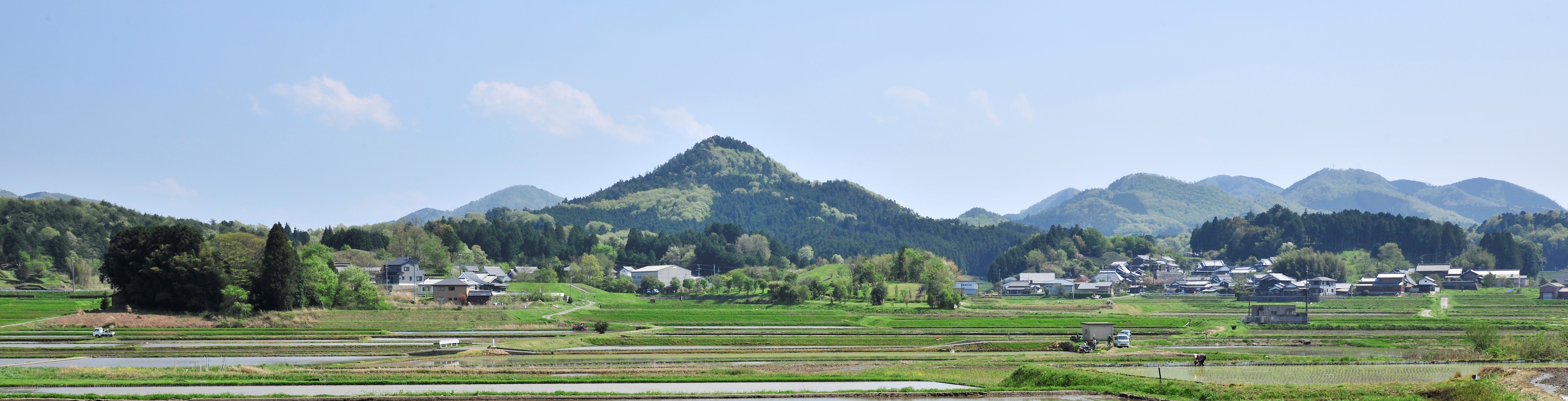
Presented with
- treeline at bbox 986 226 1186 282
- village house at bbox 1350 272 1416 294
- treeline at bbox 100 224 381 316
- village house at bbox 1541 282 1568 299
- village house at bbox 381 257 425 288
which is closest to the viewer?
treeline at bbox 100 224 381 316

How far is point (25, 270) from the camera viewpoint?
120m

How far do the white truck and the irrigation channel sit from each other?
→ 21560mm

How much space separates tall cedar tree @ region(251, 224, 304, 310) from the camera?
72.7 m

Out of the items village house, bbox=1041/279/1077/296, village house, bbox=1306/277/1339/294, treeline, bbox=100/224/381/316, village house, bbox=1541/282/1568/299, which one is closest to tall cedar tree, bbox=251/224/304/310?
treeline, bbox=100/224/381/316

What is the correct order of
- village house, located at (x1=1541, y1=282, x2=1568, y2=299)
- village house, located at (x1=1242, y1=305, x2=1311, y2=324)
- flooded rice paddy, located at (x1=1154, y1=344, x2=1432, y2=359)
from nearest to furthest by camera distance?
flooded rice paddy, located at (x1=1154, y1=344, x2=1432, y2=359), village house, located at (x1=1242, y1=305, x2=1311, y2=324), village house, located at (x1=1541, y1=282, x2=1568, y2=299)

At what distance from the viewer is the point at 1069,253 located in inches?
7087

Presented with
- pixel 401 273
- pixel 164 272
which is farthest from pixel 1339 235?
pixel 164 272

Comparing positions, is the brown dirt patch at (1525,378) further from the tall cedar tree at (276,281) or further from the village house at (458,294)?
the village house at (458,294)

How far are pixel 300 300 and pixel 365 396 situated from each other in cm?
4888

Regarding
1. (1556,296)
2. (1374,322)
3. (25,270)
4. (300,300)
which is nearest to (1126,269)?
(1556,296)

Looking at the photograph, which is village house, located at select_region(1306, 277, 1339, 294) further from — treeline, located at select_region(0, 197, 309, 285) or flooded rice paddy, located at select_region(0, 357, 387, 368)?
treeline, located at select_region(0, 197, 309, 285)

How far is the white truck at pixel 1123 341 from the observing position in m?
54.5

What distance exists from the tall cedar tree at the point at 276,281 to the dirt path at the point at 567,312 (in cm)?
1903

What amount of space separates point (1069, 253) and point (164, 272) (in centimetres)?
14725
